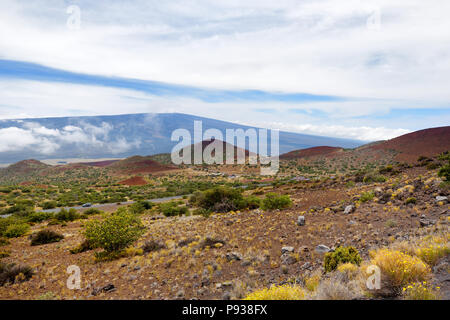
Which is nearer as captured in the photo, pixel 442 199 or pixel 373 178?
pixel 442 199

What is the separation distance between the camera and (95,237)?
1005 centimetres

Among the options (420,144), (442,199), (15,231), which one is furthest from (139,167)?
(420,144)

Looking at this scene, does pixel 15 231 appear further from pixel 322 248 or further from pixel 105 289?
pixel 322 248

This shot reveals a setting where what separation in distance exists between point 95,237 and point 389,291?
33.3ft

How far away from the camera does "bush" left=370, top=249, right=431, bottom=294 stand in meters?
4.65

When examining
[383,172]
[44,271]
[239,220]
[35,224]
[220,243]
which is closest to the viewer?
[44,271]

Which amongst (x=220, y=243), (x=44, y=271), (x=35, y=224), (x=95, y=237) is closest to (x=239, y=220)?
(x=220, y=243)

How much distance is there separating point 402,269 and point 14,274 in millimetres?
11283

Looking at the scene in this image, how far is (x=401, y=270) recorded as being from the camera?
471 centimetres

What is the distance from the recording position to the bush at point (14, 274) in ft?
26.3

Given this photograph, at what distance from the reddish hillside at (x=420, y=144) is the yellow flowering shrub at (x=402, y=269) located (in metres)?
64.7
